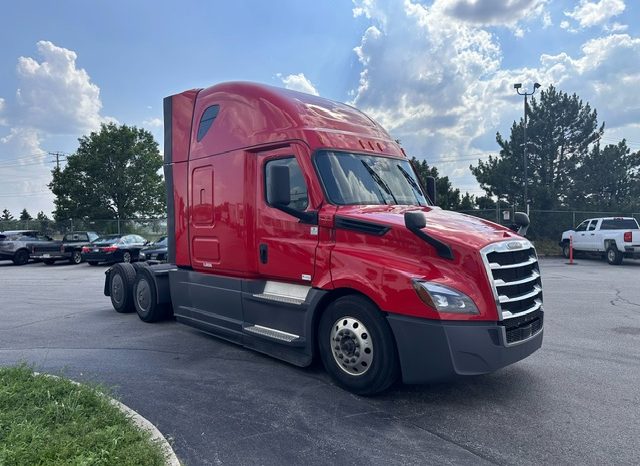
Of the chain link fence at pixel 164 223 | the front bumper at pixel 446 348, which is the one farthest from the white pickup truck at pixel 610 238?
the front bumper at pixel 446 348

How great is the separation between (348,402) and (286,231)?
1.97 meters

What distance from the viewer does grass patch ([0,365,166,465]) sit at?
306 cm

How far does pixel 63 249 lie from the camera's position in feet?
78.2

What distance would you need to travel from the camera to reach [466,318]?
4.27 meters

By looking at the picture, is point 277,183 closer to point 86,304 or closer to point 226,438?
point 226,438

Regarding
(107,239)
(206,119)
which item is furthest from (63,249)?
(206,119)

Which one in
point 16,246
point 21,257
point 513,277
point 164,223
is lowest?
point 21,257

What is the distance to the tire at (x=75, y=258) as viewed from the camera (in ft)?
79.1

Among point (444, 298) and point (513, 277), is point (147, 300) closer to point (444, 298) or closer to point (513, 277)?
point (444, 298)

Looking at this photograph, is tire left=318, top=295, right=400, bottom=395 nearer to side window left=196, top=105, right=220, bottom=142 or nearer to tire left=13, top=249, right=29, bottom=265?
side window left=196, top=105, right=220, bottom=142

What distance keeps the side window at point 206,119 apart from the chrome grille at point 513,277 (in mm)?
4158

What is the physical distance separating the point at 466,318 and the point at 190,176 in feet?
15.0

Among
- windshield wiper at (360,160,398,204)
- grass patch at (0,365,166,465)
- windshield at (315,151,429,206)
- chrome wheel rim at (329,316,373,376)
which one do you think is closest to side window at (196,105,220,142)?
windshield at (315,151,429,206)

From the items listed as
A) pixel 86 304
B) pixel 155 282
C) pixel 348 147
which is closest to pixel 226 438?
pixel 348 147
